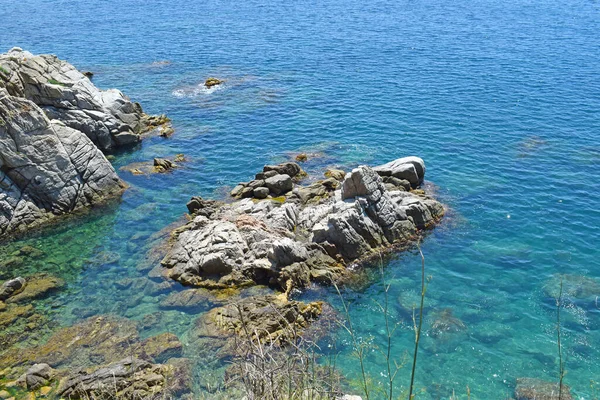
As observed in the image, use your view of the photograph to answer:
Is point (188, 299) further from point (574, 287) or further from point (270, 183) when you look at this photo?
point (574, 287)

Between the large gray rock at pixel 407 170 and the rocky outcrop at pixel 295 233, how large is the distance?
90.9 inches

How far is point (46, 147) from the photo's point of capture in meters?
36.1

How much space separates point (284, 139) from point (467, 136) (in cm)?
1592

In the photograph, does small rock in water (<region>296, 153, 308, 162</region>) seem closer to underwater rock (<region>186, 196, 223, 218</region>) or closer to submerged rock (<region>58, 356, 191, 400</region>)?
underwater rock (<region>186, 196, 223, 218</region>)

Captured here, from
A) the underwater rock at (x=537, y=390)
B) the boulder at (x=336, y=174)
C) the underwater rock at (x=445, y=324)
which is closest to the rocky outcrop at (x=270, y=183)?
the boulder at (x=336, y=174)

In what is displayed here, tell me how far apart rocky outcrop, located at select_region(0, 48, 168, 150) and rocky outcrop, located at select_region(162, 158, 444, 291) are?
14439mm

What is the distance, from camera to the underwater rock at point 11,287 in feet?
91.6

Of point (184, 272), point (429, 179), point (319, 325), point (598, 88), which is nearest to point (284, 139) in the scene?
point (429, 179)

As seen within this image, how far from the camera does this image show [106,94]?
163 feet

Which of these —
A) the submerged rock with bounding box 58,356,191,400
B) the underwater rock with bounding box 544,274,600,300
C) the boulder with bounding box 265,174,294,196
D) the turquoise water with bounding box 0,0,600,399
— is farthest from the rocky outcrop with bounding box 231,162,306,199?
the underwater rock with bounding box 544,274,600,300

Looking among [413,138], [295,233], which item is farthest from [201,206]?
[413,138]

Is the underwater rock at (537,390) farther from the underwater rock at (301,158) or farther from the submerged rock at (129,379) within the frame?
the underwater rock at (301,158)

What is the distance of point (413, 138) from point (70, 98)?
28.9 m

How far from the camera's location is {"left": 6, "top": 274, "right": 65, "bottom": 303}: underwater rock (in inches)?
1104
